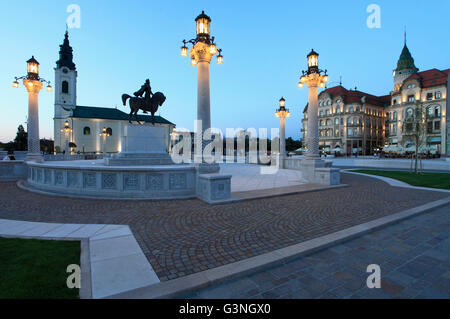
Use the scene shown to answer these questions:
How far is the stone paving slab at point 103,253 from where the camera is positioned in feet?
10.1

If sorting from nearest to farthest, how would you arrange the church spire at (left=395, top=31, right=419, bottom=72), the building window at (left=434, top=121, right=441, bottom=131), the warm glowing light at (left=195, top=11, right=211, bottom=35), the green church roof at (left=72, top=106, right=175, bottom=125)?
the warm glowing light at (left=195, top=11, right=211, bottom=35)
the building window at (left=434, top=121, right=441, bottom=131)
the green church roof at (left=72, top=106, right=175, bottom=125)
the church spire at (left=395, top=31, right=419, bottom=72)

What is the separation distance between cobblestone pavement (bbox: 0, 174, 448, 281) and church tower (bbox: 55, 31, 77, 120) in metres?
66.3

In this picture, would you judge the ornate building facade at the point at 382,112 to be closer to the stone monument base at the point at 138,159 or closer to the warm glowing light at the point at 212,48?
the stone monument base at the point at 138,159

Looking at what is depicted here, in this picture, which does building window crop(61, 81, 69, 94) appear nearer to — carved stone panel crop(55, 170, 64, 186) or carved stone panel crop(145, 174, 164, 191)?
carved stone panel crop(55, 170, 64, 186)

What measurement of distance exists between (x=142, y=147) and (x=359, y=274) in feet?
46.3

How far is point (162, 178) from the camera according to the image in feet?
29.2

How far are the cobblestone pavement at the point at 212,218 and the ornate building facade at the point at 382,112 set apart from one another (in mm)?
59064

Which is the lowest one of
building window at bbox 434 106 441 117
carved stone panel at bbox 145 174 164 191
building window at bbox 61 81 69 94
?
carved stone panel at bbox 145 174 164 191

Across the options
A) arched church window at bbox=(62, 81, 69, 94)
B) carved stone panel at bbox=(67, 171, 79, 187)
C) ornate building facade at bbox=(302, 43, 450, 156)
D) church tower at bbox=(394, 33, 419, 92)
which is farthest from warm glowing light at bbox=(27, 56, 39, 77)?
church tower at bbox=(394, 33, 419, 92)

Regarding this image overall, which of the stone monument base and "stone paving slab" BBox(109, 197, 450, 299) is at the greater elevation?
the stone monument base

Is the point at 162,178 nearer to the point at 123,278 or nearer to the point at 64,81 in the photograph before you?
the point at 123,278

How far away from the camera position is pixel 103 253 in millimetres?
4023

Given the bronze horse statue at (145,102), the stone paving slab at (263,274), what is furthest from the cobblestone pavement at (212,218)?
the bronze horse statue at (145,102)

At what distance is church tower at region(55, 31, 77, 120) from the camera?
61.5 meters
